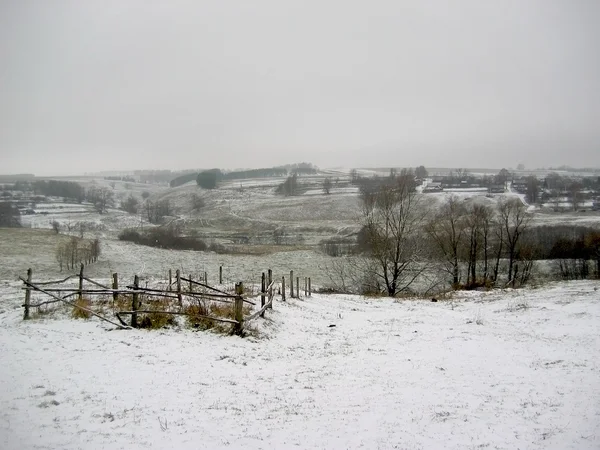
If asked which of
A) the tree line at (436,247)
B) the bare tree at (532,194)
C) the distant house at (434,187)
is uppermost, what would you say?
the distant house at (434,187)

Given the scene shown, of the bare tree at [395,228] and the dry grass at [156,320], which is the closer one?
the dry grass at [156,320]

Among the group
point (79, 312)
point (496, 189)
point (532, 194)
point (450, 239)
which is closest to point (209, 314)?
point (79, 312)

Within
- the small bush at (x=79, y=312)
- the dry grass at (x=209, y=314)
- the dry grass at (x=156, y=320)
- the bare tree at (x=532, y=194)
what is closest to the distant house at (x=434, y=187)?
the bare tree at (x=532, y=194)

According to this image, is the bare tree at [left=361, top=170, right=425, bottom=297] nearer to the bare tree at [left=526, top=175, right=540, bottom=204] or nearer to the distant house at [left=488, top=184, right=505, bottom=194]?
the bare tree at [left=526, top=175, right=540, bottom=204]

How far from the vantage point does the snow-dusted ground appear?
6.39 meters

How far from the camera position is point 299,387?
8930 millimetres

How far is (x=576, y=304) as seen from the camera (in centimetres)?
1702

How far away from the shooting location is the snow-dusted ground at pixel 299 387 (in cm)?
639

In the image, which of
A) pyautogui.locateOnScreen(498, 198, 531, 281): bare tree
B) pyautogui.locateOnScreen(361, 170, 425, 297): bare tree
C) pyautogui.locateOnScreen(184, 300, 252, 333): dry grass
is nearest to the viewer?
pyautogui.locateOnScreen(184, 300, 252, 333): dry grass

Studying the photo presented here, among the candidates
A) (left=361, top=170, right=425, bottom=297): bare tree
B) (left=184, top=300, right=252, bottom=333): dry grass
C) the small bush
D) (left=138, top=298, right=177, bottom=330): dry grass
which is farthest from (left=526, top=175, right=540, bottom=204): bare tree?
the small bush

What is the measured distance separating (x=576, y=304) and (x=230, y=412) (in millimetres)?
16931

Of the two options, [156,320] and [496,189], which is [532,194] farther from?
[156,320]

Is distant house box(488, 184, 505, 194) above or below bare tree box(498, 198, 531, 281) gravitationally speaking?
above

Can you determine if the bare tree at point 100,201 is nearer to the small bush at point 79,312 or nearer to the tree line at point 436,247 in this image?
the tree line at point 436,247
